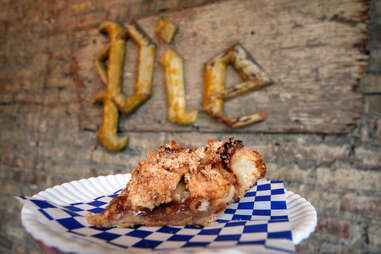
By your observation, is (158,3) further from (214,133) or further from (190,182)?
(190,182)

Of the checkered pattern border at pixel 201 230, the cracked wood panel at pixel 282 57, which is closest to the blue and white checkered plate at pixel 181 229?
the checkered pattern border at pixel 201 230

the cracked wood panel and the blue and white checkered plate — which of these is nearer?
the blue and white checkered plate

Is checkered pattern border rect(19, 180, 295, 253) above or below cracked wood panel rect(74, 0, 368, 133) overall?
below

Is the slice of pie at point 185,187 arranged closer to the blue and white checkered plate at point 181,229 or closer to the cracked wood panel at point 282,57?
the blue and white checkered plate at point 181,229

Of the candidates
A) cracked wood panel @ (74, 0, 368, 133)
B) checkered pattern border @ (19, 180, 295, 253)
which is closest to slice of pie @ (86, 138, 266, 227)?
checkered pattern border @ (19, 180, 295, 253)

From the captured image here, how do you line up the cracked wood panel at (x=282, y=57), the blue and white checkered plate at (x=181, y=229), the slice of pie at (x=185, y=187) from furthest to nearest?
1. the cracked wood panel at (x=282, y=57)
2. the slice of pie at (x=185, y=187)
3. the blue and white checkered plate at (x=181, y=229)

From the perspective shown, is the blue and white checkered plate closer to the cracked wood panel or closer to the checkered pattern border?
the checkered pattern border

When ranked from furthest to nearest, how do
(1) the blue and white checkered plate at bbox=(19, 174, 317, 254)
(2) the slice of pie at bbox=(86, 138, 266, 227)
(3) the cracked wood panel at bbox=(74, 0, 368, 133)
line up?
(3) the cracked wood panel at bbox=(74, 0, 368, 133) < (2) the slice of pie at bbox=(86, 138, 266, 227) < (1) the blue and white checkered plate at bbox=(19, 174, 317, 254)
